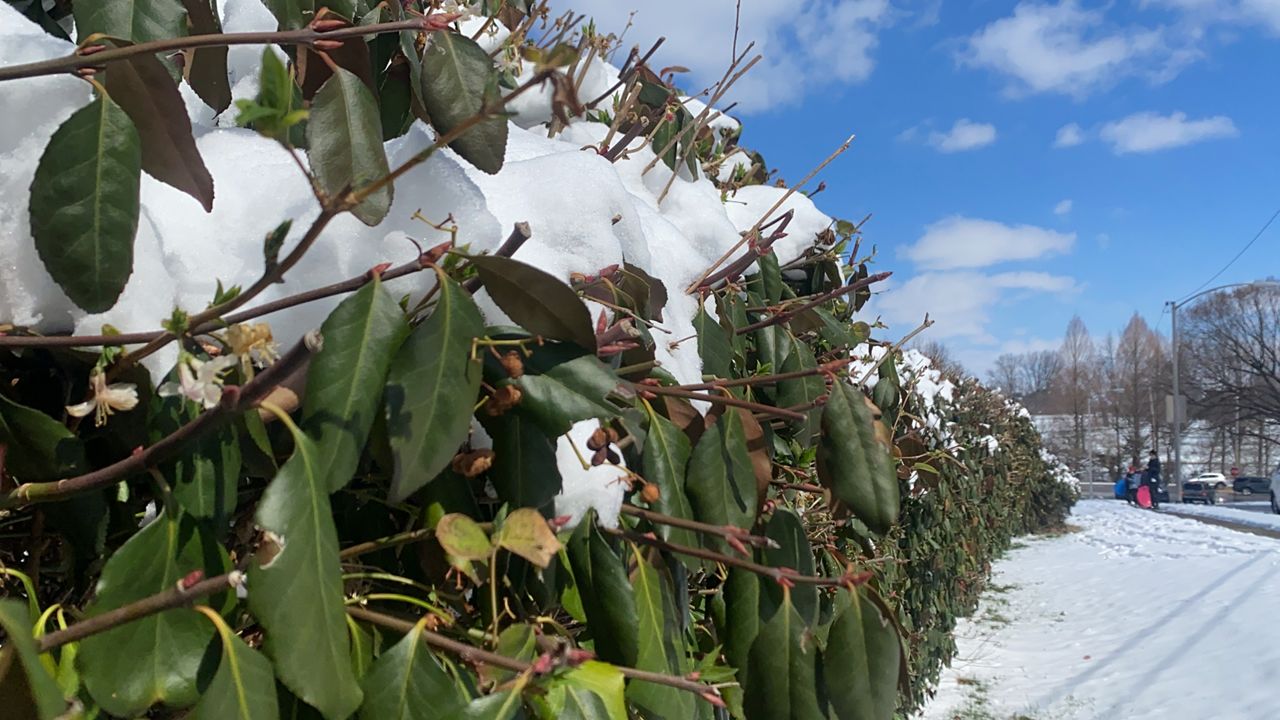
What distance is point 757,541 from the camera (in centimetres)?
90

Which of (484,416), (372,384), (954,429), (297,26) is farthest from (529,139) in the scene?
(954,429)

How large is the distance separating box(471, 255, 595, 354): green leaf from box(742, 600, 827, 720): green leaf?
21.5 inches

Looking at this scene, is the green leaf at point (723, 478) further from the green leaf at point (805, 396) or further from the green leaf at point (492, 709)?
the green leaf at point (492, 709)

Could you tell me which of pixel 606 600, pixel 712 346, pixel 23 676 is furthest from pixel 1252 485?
pixel 23 676

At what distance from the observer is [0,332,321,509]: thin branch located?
0.54 metres

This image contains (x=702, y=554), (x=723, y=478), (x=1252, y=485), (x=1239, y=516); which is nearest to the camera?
(x=702, y=554)

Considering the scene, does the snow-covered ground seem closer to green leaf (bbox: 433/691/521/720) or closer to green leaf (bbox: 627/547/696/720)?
green leaf (bbox: 627/547/696/720)

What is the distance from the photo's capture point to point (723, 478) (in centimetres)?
102

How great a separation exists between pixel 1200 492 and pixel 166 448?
1334 inches

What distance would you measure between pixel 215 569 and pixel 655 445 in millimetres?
500

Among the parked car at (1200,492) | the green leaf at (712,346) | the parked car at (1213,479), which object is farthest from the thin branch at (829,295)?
the parked car at (1213,479)

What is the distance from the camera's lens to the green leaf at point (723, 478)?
101 cm

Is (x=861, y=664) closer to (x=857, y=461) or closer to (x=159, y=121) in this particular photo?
(x=857, y=461)

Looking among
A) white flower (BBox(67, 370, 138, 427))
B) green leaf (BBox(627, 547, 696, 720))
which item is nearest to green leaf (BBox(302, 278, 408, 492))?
white flower (BBox(67, 370, 138, 427))
